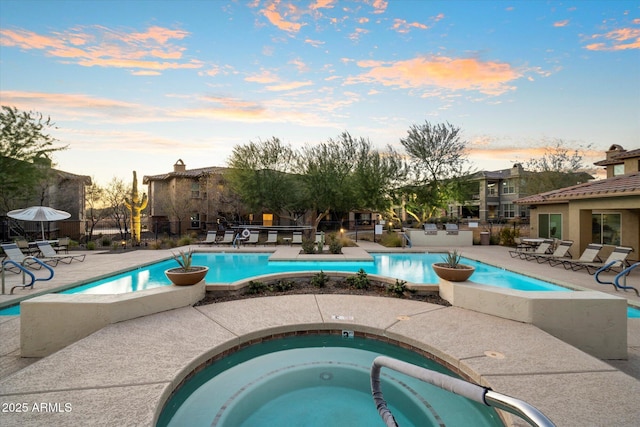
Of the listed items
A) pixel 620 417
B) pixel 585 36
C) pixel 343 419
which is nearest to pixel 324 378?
pixel 343 419

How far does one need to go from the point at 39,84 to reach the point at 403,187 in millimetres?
19878

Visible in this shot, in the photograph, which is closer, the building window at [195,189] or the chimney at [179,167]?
the building window at [195,189]

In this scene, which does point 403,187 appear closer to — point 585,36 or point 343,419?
point 585,36

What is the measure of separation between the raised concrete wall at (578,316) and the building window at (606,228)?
404 inches

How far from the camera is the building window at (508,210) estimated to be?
37344 millimetres

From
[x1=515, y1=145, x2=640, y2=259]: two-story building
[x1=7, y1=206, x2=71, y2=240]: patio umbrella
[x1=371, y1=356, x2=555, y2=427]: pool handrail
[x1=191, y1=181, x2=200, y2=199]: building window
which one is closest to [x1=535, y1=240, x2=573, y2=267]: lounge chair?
[x1=515, y1=145, x2=640, y2=259]: two-story building

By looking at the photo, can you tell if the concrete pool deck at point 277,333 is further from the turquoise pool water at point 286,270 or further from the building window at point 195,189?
the building window at point 195,189

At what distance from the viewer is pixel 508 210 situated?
38031mm

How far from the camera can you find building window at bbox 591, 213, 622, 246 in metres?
11.7

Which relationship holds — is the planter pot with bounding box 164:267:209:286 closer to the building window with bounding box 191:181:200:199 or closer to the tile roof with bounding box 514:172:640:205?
the tile roof with bounding box 514:172:640:205

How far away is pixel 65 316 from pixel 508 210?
143 ft

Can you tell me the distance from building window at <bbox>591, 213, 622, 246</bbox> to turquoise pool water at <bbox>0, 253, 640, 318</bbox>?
5156mm

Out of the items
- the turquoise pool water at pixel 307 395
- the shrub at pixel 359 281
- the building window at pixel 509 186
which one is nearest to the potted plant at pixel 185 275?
the turquoise pool water at pixel 307 395

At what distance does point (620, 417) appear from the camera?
98.3 inches
